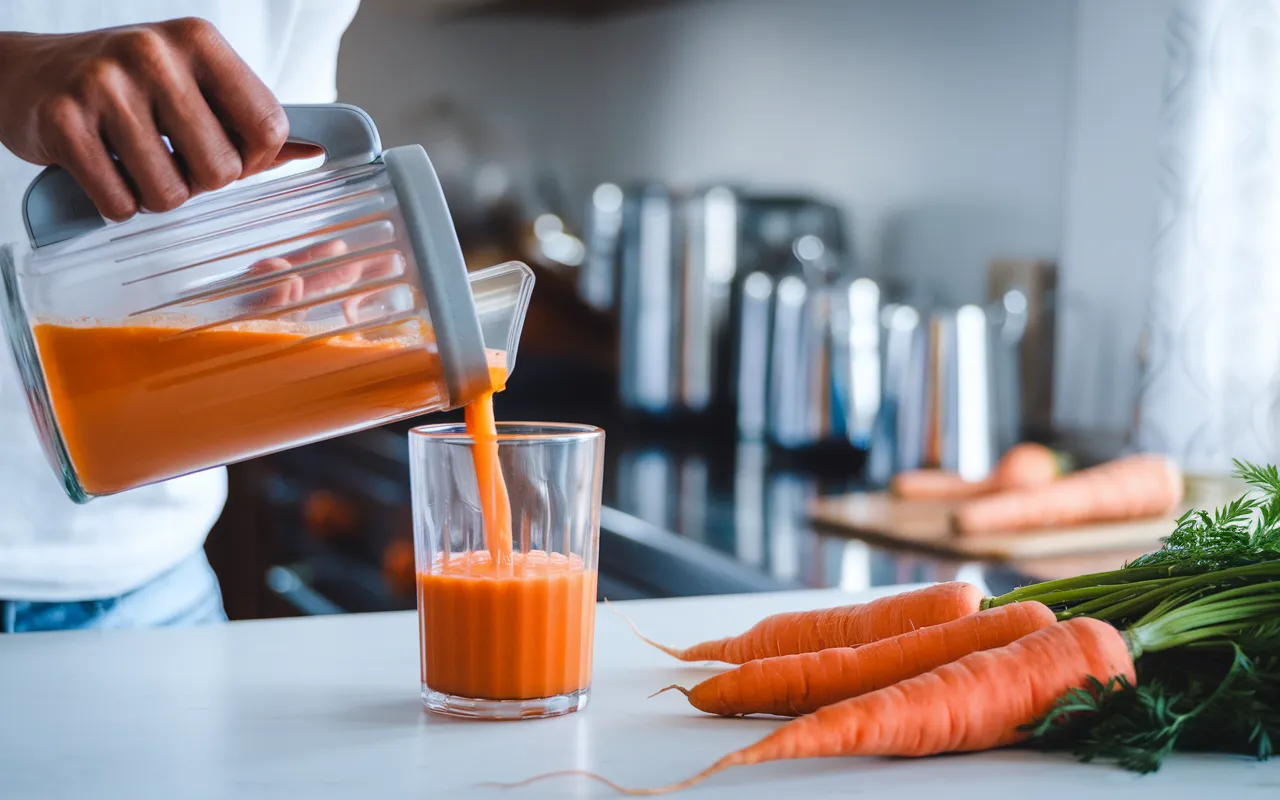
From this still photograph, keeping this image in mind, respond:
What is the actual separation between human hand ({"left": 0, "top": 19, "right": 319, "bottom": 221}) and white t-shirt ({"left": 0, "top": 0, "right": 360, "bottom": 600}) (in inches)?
17.2

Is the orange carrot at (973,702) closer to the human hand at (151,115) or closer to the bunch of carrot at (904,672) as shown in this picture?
the bunch of carrot at (904,672)

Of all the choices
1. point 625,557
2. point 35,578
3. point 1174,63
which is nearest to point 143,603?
point 35,578

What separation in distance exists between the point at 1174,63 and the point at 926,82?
2.34 ft

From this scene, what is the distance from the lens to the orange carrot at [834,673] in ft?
2.64

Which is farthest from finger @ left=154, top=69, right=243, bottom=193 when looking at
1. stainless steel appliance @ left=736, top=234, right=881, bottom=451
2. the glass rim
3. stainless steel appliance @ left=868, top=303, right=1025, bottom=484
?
stainless steel appliance @ left=736, top=234, right=881, bottom=451

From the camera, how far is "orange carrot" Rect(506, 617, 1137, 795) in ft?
2.34

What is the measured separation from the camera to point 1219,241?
191 cm

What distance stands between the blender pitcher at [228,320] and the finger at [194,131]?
45 mm

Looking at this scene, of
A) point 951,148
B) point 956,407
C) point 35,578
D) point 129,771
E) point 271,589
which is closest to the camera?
point 129,771

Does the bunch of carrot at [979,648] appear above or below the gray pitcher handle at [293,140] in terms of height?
below

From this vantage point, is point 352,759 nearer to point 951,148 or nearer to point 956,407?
point 956,407

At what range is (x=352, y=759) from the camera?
718 millimetres

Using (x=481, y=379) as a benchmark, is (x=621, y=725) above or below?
below

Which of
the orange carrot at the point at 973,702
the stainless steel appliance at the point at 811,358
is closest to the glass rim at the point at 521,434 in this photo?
the orange carrot at the point at 973,702
